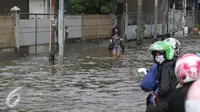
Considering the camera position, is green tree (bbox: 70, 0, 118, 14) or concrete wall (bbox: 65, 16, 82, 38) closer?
concrete wall (bbox: 65, 16, 82, 38)

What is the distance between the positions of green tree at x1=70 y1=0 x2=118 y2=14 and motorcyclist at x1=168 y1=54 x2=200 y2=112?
33628 millimetres

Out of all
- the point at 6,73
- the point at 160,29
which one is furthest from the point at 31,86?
the point at 160,29

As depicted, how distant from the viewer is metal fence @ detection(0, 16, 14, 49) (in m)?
23.0

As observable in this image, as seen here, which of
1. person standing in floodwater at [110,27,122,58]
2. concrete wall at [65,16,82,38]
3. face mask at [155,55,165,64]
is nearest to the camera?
face mask at [155,55,165,64]

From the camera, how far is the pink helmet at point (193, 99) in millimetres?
3217

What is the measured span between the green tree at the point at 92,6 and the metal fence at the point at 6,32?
14.0m

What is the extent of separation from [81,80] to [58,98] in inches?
124

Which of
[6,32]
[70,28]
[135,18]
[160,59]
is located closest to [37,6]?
[70,28]

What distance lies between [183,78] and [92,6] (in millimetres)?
34387

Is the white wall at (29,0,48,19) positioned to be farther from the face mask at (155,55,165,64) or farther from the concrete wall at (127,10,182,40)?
the face mask at (155,55,165,64)

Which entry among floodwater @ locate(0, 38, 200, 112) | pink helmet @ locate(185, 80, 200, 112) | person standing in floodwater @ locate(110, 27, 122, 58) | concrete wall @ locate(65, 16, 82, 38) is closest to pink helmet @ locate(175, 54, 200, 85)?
pink helmet @ locate(185, 80, 200, 112)

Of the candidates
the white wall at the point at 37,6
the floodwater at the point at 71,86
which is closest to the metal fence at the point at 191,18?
the white wall at the point at 37,6

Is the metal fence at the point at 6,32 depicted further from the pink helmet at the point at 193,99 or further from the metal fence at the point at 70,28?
the pink helmet at the point at 193,99

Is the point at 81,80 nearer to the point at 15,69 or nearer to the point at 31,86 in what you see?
the point at 31,86
